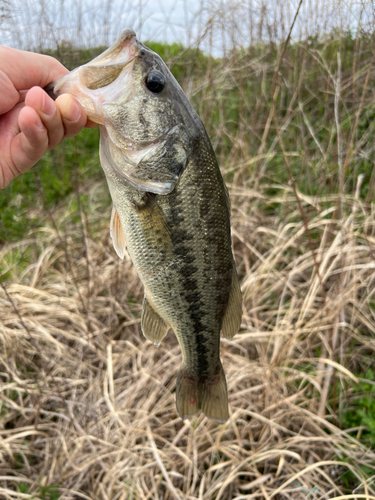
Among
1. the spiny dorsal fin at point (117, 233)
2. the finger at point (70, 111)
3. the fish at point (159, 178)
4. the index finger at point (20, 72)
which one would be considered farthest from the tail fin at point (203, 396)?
the index finger at point (20, 72)

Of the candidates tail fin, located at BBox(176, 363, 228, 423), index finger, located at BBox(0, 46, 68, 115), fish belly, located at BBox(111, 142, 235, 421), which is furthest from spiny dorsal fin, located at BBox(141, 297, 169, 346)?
index finger, located at BBox(0, 46, 68, 115)

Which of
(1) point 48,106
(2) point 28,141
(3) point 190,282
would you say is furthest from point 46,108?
(3) point 190,282

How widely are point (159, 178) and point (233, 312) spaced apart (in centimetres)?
60

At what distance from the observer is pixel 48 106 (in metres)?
1.16

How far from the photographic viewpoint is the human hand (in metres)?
1.17

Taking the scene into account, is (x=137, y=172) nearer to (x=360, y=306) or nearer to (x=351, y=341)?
(x=360, y=306)

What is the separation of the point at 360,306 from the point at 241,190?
1.59 meters

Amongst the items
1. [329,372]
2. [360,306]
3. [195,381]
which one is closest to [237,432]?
[329,372]

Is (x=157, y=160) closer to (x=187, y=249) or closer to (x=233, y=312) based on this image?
(x=187, y=249)

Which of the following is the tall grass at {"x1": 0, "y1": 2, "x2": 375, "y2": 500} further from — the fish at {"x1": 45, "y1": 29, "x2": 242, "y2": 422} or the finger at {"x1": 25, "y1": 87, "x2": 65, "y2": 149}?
the finger at {"x1": 25, "y1": 87, "x2": 65, "y2": 149}

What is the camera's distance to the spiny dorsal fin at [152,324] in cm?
142

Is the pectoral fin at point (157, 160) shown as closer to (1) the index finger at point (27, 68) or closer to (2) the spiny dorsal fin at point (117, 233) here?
(2) the spiny dorsal fin at point (117, 233)

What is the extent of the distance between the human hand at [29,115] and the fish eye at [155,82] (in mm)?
239

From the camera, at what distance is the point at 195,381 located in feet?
4.99
